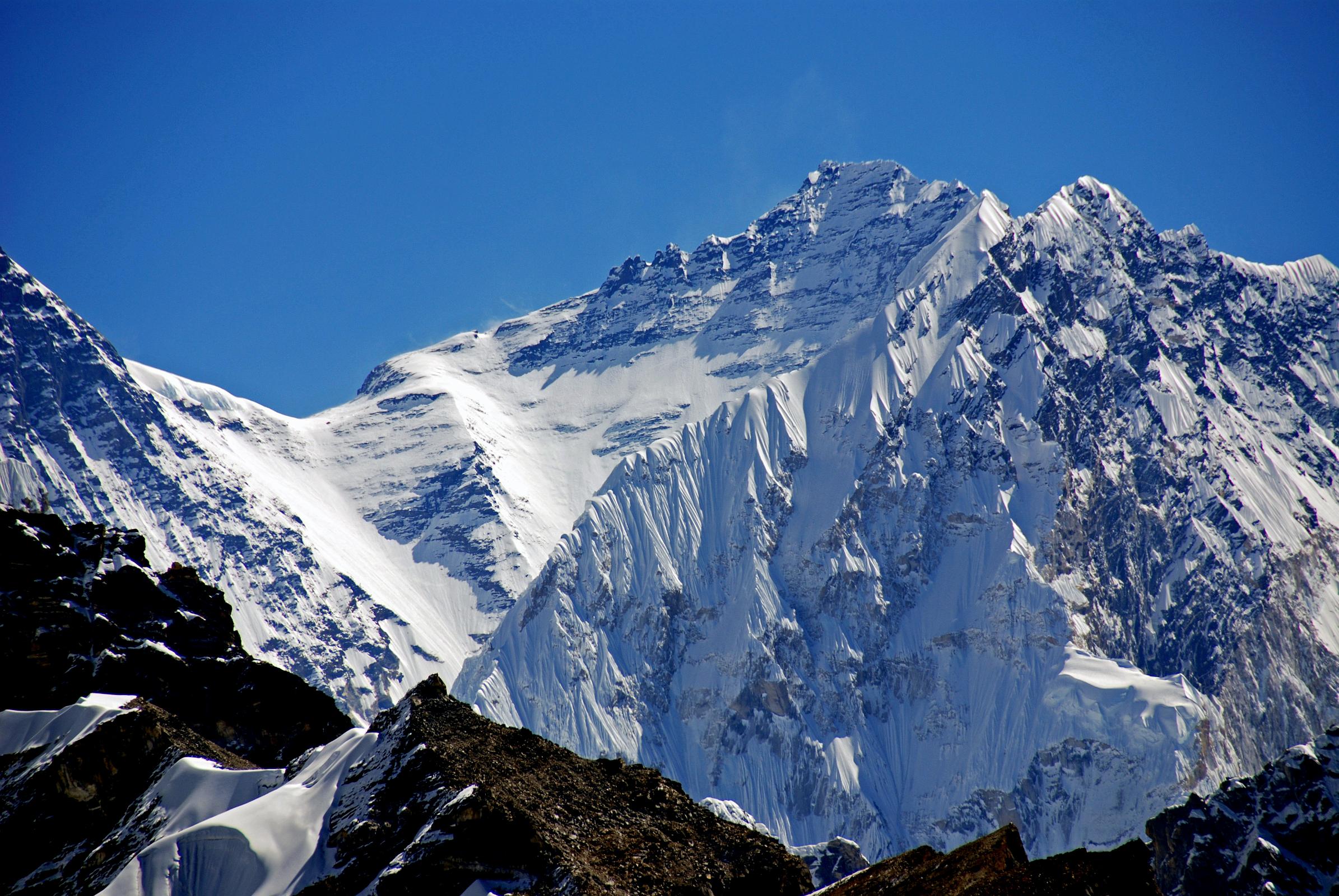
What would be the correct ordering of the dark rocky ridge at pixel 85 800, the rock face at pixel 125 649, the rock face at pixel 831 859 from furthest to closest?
the rock face at pixel 831 859 < the rock face at pixel 125 649 < the dark rocky ridge at pixel 85 800

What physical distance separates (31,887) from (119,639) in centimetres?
2250

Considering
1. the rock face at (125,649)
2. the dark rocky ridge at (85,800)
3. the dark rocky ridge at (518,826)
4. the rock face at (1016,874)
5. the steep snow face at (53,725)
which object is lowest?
the rock face at (1016,874)

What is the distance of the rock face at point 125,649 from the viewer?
66.7 metres

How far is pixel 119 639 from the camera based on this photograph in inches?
2763

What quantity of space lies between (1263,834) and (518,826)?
8861 cm

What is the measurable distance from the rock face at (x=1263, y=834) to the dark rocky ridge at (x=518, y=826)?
71.5m

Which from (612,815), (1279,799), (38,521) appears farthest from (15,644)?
(1279,799)

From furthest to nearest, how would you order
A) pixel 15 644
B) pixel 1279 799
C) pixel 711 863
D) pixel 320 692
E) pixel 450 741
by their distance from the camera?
pixel 1279 799, pixel 320 692, pixel 15 644, pixel 450 741, pixel 711 863

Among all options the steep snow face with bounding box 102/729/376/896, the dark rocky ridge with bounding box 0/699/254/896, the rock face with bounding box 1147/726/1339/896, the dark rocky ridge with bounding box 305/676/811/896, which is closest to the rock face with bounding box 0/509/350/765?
the dark rocky ridge with bounding box 0/699/254/896

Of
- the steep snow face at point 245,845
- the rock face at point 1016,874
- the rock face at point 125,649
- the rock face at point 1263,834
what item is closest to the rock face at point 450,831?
the steep snow face at point 245,845

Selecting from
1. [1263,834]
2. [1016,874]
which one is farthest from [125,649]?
[1263,834]

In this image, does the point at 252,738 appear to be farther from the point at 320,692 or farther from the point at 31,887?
the point at 31,887

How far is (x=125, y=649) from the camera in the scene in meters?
69.4

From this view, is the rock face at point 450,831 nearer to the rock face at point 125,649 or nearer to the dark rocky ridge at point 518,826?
the dark rocky ridge at point 518,826
